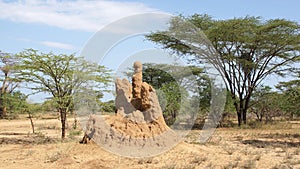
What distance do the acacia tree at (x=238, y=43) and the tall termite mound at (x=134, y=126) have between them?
12.3 metres

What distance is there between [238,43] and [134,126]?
590 inches

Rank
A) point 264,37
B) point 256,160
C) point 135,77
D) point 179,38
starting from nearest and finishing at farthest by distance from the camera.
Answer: point 256,160 → point 135,77 → point 264,37 → point 179,38

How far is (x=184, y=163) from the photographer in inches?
361

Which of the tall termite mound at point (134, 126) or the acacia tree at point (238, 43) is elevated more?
the acacia tree at point (238, 43)

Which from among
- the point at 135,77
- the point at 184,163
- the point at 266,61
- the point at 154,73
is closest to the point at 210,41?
the point at 266,61

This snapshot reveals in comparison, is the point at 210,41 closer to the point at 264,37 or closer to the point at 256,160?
the point at 264,37

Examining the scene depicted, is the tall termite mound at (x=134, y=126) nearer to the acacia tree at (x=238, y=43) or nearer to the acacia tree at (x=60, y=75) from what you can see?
the acacia tree at (x=60, y=75)

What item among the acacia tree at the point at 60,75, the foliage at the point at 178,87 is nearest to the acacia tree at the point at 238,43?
the foliage at the point at 178,87

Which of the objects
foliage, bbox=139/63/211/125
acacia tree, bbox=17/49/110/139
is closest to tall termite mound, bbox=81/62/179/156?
acacia tree, bbox=17/49/110/139

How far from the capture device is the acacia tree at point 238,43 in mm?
21500

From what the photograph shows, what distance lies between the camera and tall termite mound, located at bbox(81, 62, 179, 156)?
9.95 m

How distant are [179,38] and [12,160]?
15683mm

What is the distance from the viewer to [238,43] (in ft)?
76.4

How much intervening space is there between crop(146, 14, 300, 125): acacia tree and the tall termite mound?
12.3 meters
